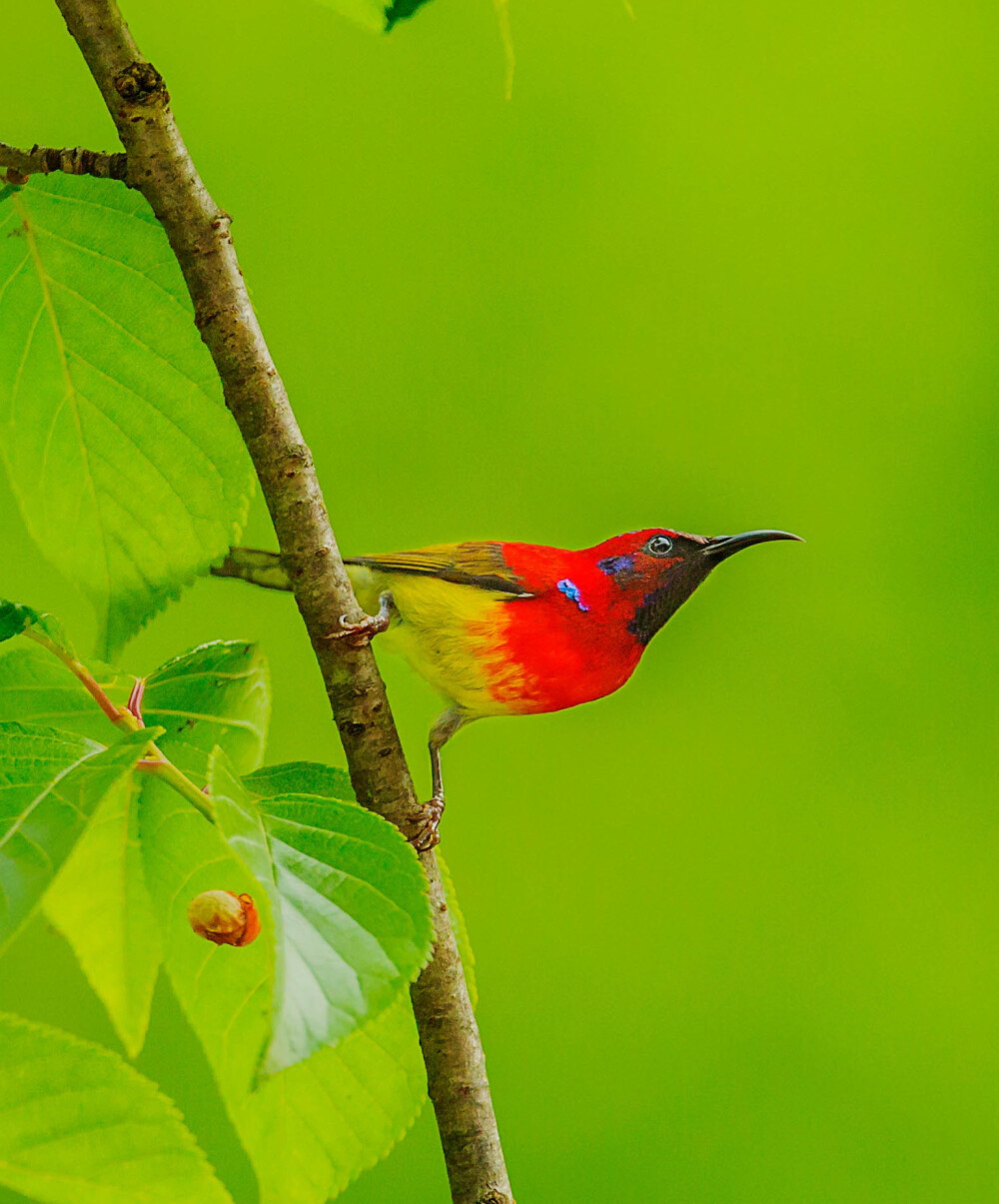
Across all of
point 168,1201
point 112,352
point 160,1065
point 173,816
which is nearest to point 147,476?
point 112,352

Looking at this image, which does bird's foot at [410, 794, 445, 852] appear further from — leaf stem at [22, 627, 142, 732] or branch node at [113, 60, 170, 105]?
branch node at [113, 60, 170, 105]

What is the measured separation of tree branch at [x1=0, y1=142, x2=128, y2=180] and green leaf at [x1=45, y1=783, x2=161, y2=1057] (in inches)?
7.4

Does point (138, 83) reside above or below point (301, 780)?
above

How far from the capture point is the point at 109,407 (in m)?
0.46

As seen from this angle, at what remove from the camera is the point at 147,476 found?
46cm

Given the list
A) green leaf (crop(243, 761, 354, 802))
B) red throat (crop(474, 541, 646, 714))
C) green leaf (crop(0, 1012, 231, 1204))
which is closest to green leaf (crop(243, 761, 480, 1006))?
green leaf (crop(243, 761, 354, 802))

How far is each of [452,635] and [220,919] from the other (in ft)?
1.19

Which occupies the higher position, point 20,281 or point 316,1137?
point 20,281

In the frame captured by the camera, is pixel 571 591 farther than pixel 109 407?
Yes

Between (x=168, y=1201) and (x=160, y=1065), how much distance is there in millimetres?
1012

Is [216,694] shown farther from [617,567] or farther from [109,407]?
[617,567]

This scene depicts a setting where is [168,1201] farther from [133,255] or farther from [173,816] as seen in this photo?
[133,255]

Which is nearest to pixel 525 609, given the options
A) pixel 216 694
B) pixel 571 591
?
pixel 571 591

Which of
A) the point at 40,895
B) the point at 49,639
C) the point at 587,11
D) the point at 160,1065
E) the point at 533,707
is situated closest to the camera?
the point at 40,895
